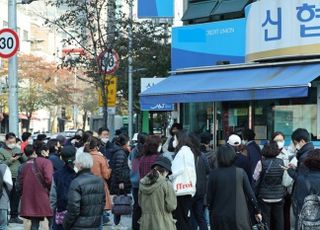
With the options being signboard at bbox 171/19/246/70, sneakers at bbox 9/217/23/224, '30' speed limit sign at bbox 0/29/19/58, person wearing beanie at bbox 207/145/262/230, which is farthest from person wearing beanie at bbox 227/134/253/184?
signboard at bbox 171/19/246/70

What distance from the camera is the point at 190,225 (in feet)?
34.4

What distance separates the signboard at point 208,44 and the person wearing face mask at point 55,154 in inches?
317

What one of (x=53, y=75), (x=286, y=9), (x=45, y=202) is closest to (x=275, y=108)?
(x=286, y=9)

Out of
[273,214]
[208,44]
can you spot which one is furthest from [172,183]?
[208,44]

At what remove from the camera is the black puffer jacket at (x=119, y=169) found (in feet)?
41.8

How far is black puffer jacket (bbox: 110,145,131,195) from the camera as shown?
12.7 meters

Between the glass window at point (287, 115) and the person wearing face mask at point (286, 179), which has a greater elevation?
the glass window at point (287, 115)

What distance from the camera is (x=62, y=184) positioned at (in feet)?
29.5

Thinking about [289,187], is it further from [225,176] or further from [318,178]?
[318,178]

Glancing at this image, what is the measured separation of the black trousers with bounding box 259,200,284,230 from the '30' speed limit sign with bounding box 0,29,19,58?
804 cm

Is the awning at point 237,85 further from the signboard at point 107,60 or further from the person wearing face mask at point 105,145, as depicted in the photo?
the person wearing face mask at point 105,145

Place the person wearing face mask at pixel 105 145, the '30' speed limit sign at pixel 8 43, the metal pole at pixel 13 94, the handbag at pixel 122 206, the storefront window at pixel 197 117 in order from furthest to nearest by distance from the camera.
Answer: the storefront window at pixel 197 117 → the metal pole at pixel 13 94 → the '30' speed limit sign at pixel 8 43 → the person wearing face mask at pixel 105 145 → the handbag at pixel 122 206

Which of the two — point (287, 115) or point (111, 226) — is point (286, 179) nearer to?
point (111, 226)

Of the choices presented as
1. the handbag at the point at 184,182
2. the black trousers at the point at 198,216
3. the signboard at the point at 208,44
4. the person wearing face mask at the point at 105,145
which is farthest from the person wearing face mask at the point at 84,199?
the signboard at the point at 208,44
